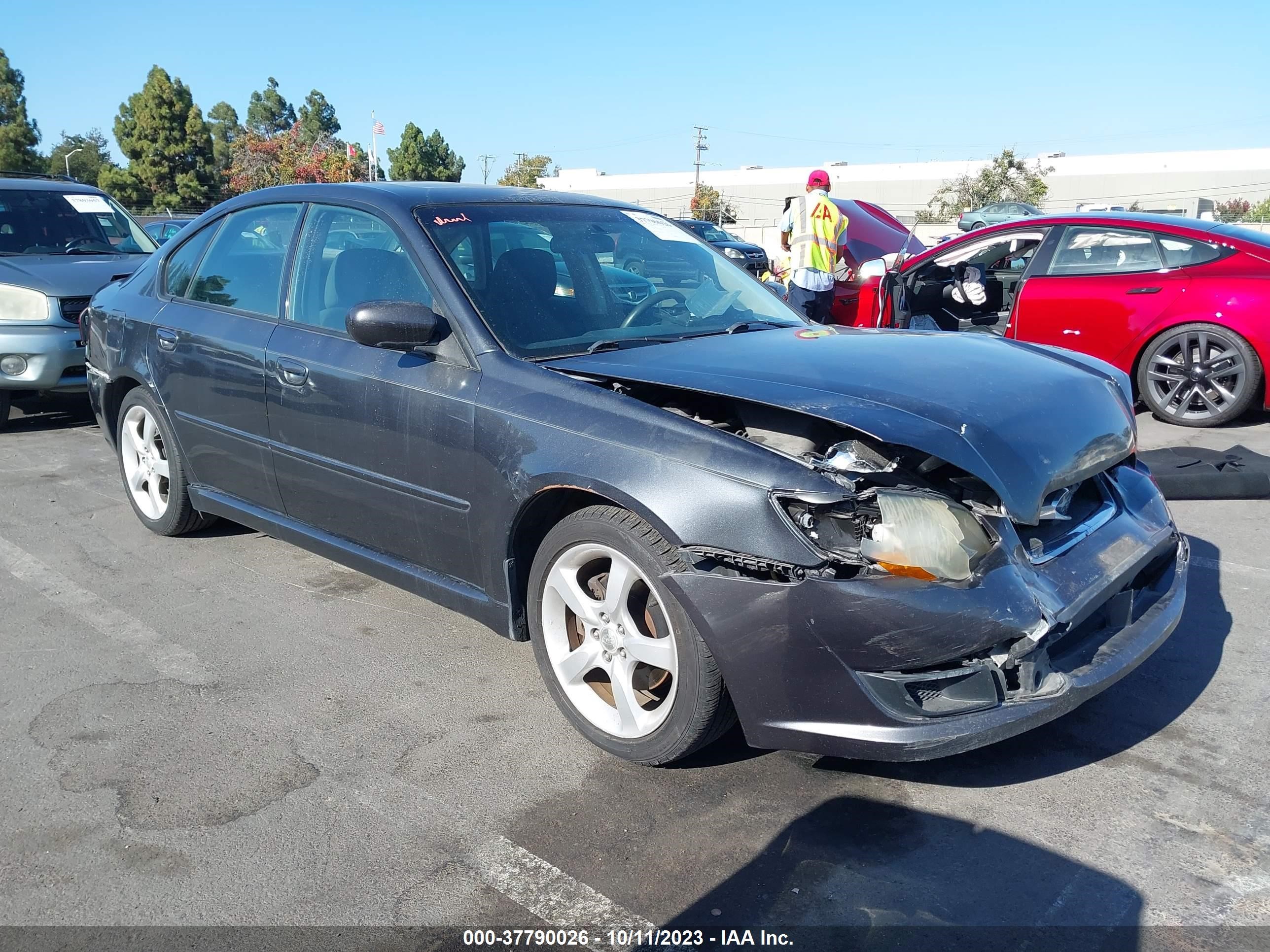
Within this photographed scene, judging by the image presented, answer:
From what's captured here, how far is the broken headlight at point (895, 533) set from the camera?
102 inches

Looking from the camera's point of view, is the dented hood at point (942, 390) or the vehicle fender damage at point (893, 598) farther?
the dented hood at point (942, 390)

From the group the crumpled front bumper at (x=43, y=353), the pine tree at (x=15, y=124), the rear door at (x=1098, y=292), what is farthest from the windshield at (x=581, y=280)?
the pine tree at (x=15, y=124)

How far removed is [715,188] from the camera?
75.4m

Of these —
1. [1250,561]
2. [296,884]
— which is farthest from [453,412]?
[1250,561]

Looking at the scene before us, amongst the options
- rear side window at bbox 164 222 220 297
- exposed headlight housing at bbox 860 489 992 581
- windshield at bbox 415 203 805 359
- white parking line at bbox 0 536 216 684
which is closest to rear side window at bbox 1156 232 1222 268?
windshield at bbox 415 203 805 359

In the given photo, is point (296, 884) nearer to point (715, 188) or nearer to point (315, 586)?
point (315, 586)

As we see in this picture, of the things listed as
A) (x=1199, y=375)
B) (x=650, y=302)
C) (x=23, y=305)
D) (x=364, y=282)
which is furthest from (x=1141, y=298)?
(x=23, y=305)

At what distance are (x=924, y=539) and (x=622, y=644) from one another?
929mm

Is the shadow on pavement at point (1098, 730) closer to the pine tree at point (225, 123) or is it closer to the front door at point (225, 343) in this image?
the front door at point (225, 343)

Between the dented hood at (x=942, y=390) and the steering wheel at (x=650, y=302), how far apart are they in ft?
0.92

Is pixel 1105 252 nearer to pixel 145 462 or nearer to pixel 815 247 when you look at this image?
pixel 815 247

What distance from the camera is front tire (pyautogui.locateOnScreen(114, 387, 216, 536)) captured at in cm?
489

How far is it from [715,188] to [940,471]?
7565 centimetres

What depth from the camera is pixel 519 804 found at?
2.88 meters
